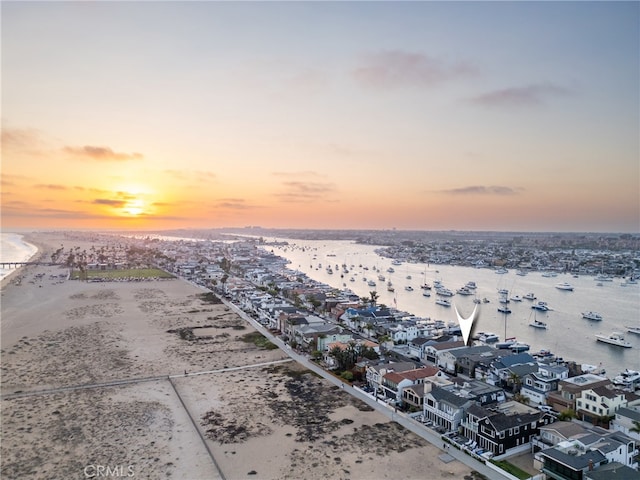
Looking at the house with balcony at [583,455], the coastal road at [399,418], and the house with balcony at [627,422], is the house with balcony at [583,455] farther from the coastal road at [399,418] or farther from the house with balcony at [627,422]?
the house with balcony at [627,422]

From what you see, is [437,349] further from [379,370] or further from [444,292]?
[444,292]

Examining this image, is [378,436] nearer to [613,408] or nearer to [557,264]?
[613,408]

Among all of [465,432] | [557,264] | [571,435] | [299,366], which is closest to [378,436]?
[465,432]

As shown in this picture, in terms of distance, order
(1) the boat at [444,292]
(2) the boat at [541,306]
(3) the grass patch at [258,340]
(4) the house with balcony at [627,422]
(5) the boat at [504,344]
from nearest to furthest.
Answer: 1. (4) the house with balcony at [627,422]
2. (3) the grass patch at [258,340]
3. (5) the boat at [504,344]
4. (2) the boat at [541,306]
5. (1) the boat at [444,292]

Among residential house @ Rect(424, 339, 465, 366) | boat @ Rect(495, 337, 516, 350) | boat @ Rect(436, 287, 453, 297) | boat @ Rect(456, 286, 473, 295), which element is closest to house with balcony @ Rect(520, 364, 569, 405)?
residential house @ Rect(424, 339, 465, 366)

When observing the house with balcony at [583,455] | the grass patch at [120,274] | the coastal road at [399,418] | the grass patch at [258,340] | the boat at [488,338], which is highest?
the house with balcony at [583,455]

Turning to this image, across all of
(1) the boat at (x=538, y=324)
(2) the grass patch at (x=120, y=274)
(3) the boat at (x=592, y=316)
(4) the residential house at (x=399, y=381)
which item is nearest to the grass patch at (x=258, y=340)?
(4) the residential house at (x=399, y=381)
